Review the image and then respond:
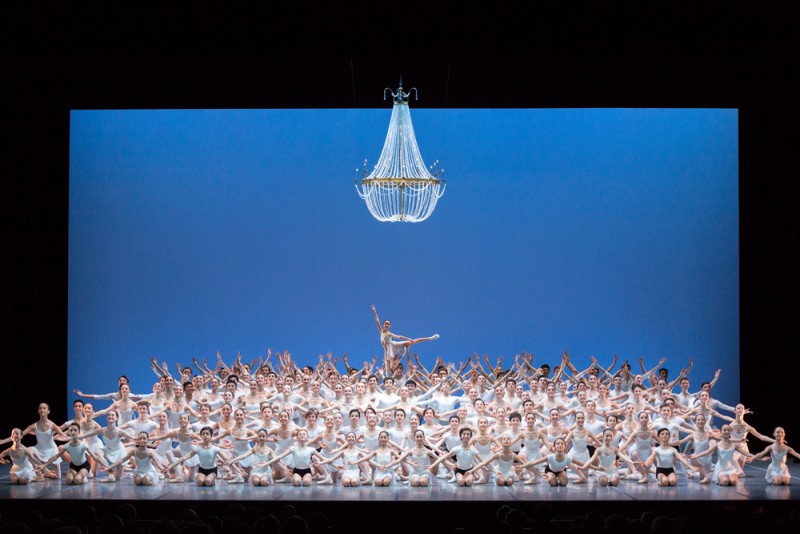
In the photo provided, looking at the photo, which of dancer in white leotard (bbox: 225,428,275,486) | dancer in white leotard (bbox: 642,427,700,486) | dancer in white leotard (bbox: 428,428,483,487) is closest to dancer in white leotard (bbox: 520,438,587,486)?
dancer in white leotard (bbox: 428,428,483,487)

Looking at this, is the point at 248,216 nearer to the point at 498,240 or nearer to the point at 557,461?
the point at 498,240

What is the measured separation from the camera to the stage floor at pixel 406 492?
7.26 m

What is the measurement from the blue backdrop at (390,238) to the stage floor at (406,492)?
4351 millimetres

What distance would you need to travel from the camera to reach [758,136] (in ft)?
35.1

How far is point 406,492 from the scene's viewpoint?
7.68 metres

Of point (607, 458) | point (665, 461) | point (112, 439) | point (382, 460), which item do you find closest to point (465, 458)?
point (382, 460)

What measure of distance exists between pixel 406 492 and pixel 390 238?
5505 millimetres

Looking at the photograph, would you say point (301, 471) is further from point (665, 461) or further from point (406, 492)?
point (665, 461)

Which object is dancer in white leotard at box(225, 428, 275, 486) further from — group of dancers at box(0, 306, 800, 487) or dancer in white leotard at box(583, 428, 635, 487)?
dancer in white leotard at box(583, 428, 635, 487)

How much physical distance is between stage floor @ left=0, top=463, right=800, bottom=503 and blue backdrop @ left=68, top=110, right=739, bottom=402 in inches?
171

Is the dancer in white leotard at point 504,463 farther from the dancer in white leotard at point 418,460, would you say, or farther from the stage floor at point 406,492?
the dancer in white leotard at point 418,460

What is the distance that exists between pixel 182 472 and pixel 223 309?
431cm

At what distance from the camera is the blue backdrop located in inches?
490

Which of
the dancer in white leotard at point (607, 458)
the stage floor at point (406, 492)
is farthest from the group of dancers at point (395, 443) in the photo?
the stage floor at point (406, 492)
